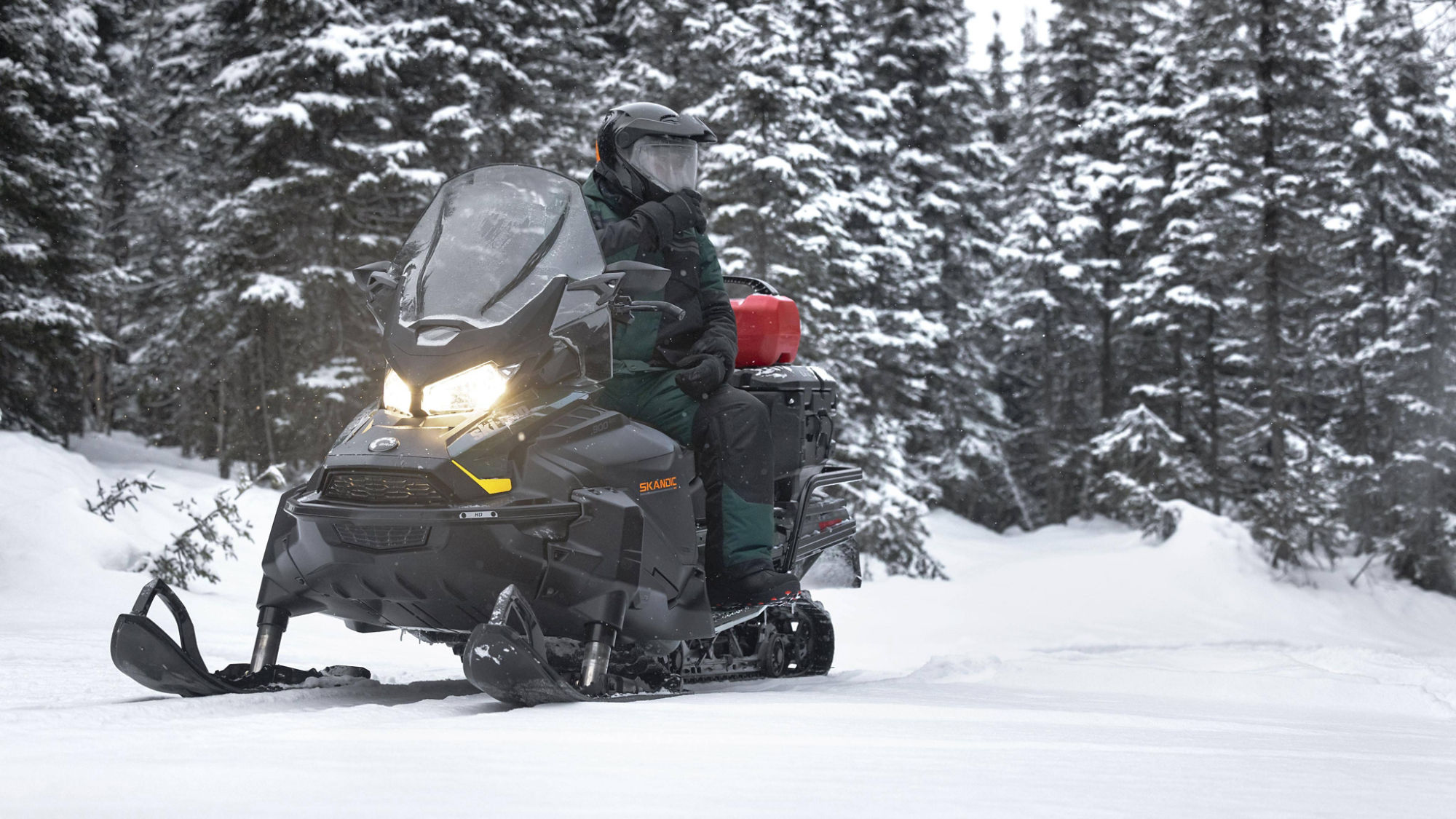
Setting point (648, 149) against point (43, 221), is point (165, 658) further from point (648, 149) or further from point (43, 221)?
point (43, 221)

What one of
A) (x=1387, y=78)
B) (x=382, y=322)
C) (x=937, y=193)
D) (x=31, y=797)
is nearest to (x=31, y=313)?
(x=382, y=322)

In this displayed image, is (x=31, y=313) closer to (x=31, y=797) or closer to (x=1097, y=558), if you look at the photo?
(x=1097, y=558)

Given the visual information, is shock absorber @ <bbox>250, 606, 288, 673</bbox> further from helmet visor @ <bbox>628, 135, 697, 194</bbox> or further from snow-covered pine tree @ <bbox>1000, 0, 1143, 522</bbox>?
snow-covered pine tree @ <bbox>1000, 0, 1143, 522</bbox>

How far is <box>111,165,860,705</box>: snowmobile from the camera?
365cm

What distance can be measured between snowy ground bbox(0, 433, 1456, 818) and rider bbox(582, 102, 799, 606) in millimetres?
555

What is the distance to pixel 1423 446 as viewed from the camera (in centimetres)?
1820

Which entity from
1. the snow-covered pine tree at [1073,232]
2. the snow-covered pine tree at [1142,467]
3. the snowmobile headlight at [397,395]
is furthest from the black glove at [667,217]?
the snow-covered pine tree at [1073,232]

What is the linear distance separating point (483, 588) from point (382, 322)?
1.02m

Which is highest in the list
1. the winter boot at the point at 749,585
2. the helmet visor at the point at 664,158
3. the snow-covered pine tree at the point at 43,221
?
the snow-covered pine tree at the point at 43,221

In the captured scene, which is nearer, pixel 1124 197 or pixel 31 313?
pixel 31 313

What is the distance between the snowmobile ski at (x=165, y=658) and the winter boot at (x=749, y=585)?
1566mm

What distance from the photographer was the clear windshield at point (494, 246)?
3.95m

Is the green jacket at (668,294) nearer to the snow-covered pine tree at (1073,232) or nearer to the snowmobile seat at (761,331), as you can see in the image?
the snowmobile seat at (761,331)

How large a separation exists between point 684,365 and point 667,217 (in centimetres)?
55
